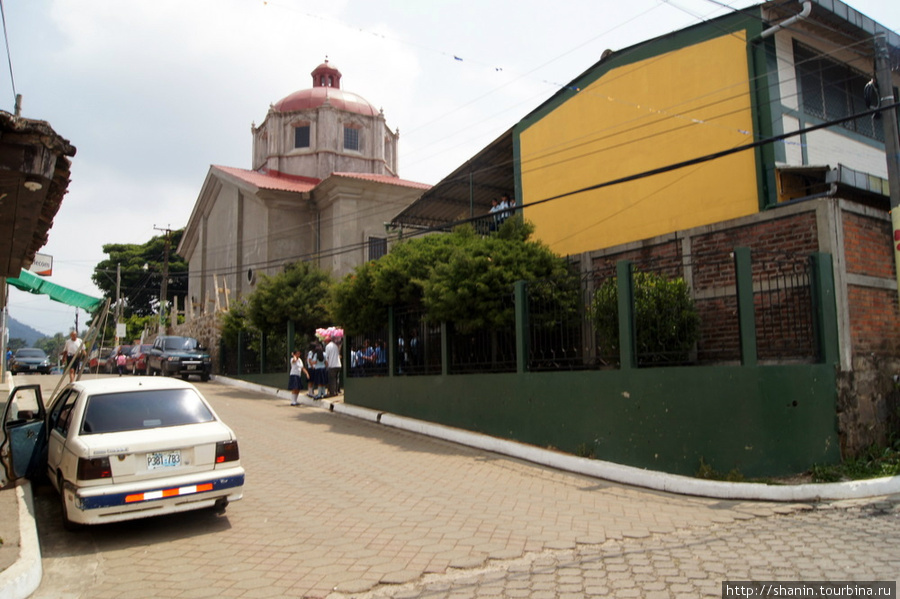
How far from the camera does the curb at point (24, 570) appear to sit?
15.2ft

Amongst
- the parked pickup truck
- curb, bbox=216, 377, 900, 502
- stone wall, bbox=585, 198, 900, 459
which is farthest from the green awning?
stone wall, bbox=585, 198, 900, 459

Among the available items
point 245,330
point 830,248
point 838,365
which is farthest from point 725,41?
point 245,330

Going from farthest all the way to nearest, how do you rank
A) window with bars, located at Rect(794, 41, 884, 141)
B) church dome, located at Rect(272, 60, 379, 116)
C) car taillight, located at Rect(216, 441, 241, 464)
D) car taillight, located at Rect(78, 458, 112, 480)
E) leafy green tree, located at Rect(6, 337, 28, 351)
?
leafy green tree, located at Rect(6, 337, 28, 351), church dome, located at Rect(272, 60, 379, 116), window with bars, located at Rect(794, 41, 884, 141), car taillight, located at Rect(216, 441, 241, 464), car taillight, located at Rect(78, 458, 112, 480)

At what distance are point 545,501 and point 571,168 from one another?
408 inches

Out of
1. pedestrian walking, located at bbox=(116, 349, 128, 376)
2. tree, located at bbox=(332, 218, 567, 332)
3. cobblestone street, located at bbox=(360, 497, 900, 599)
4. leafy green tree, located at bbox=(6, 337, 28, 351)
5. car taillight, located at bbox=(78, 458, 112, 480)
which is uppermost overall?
leafy green tree, located at bbox=(6, 337, 28, 351)

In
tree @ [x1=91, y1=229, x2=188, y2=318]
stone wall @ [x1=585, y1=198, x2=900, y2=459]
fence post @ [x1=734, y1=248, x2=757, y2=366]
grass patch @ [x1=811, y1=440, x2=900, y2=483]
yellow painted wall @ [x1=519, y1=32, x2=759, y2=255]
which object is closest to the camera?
grass patch @ [x1=811, y1=440, x2=900, y2=483]

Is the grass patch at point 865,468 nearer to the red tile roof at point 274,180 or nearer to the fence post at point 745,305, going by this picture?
the fence post at point 745,305

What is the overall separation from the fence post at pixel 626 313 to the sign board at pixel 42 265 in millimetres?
15583

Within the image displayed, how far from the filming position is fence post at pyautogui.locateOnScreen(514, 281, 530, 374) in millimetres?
11211

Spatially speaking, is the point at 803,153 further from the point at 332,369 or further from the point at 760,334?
the point at 332,369

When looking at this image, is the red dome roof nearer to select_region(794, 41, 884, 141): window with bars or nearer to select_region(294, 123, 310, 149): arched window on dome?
select_region(294, 123, 310, 149): arched window on dome

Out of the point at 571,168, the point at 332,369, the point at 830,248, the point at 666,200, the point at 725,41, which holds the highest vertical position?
the point at 725,41

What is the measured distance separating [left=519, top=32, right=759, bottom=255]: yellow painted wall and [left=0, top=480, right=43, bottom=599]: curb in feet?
38.6

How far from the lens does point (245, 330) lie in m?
24.5
